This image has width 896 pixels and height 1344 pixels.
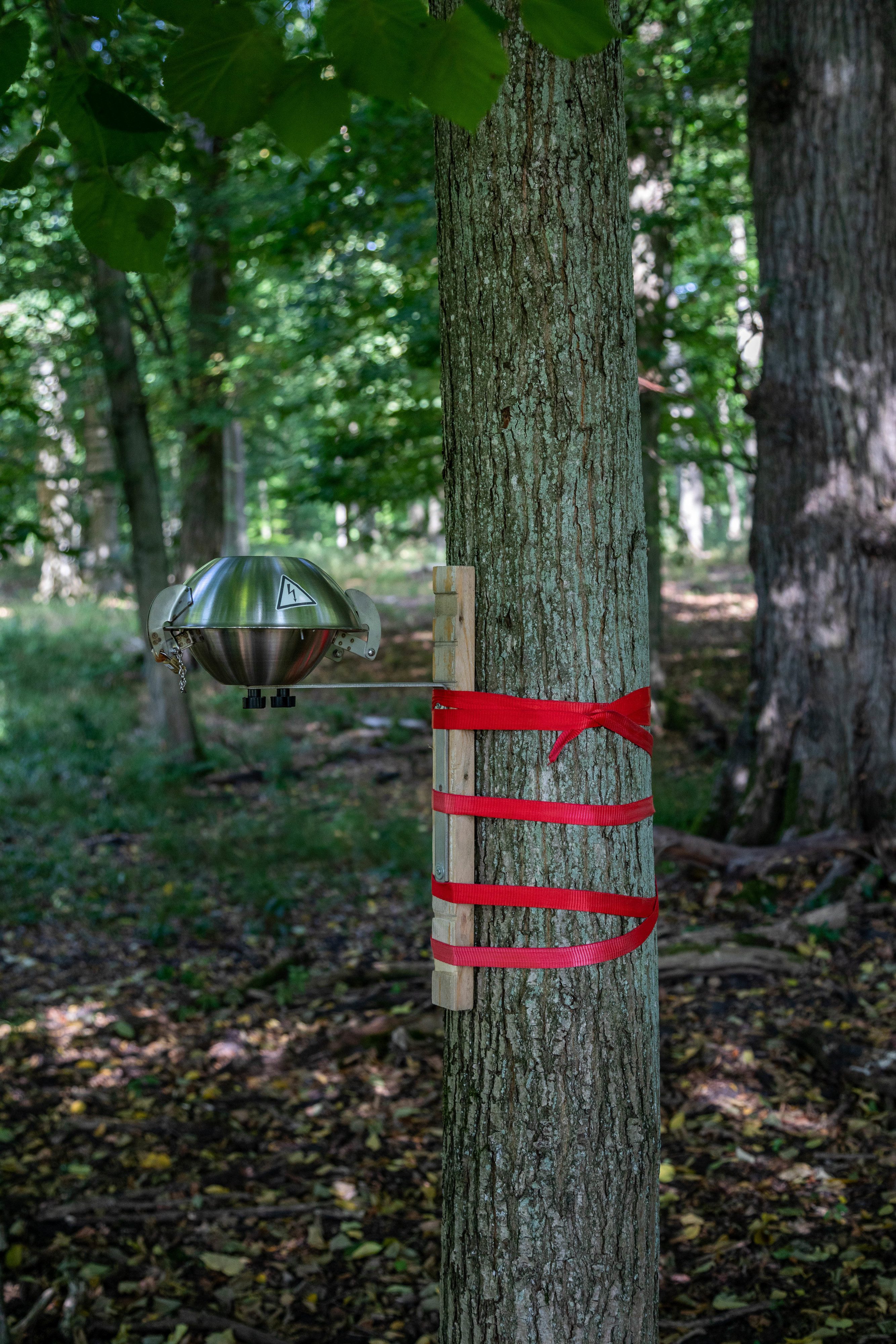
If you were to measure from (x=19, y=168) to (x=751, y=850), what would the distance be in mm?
4894

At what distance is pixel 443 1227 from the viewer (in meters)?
2.15

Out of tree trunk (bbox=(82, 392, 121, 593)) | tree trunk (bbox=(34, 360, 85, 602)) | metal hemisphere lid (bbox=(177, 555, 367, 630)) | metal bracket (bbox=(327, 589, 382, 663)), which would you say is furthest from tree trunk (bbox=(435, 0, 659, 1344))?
tree trunk (bbox=(82, 392, 121, 593))

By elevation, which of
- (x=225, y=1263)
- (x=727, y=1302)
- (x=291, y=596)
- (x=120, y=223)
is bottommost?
(x=225, y=1263)

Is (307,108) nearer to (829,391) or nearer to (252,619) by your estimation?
(252,619)

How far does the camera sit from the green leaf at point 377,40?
1379 millimetres

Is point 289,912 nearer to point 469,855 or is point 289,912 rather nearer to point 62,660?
point 469,855

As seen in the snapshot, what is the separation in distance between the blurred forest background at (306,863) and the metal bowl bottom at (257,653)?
0.93 meters

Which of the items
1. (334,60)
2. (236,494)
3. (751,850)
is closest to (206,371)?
(751,850)

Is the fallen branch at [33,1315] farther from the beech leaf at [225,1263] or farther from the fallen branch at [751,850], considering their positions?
the fallen branch at [751,850]

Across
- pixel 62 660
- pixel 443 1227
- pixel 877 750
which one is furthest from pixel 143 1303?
pixel 62 660

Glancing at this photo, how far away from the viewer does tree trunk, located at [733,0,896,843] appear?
5.46 meters

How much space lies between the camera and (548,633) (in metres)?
1.99

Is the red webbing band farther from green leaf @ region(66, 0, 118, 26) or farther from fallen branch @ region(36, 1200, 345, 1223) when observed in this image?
fallen branch @ region(36, 1200, 345, 1223)

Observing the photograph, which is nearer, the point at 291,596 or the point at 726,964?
the point at 291,596
